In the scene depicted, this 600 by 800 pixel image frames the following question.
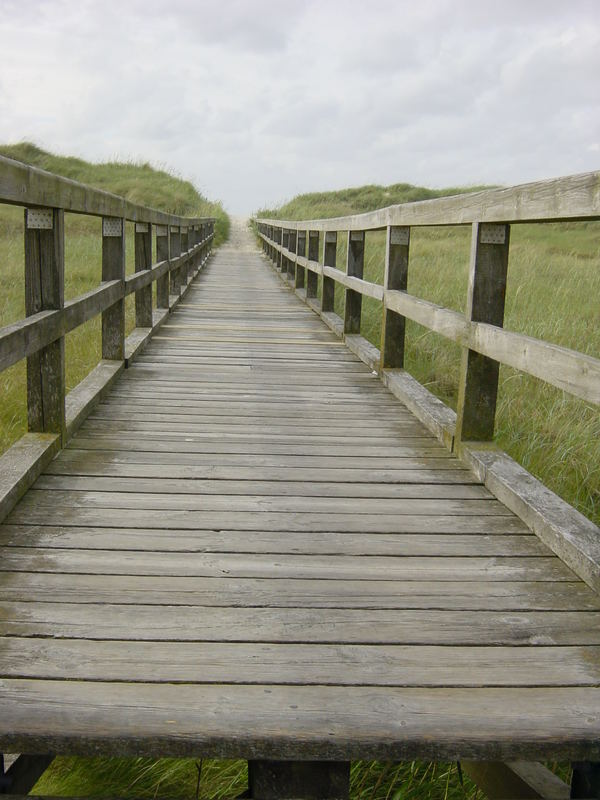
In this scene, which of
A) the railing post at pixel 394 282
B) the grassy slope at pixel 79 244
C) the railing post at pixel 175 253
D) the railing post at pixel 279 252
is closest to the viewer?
the railing post at pixel 394 282

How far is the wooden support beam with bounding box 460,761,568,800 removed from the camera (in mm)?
1886

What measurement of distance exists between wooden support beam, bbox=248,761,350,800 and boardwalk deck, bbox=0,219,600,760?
0.06 m

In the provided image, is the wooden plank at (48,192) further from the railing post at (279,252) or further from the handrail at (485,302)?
the railing post at (279,252)

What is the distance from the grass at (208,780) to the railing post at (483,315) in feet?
5.07

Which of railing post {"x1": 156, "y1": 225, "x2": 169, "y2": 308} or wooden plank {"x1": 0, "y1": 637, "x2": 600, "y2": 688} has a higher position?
railing post {"x1": 156, "y1": 225, "x2": 169, "y2": 308}

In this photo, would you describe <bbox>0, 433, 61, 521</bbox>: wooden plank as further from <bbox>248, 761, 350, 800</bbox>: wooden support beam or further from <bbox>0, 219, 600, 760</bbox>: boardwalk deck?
<bbox>248, 761, 350, 800</bbox>: wooden support beam

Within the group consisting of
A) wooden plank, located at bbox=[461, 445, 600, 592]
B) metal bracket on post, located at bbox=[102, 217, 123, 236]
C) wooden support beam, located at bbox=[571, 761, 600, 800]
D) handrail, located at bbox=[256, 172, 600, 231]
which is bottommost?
wooden support beam, located at bbox=[571, 761, 600, 800]

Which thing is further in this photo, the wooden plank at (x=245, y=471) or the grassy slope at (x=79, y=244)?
the grassy slope at (x=79, y=244)

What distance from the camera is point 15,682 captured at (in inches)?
68.0

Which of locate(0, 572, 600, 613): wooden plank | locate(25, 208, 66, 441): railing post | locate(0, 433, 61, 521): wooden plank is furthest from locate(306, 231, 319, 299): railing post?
locate(0, 572, 600, 613): wooden plank

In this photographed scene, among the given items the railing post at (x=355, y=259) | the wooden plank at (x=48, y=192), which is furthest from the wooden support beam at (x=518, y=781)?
the railing post at (x=355, y=259)

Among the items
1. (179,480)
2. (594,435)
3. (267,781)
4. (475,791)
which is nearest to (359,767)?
(475,791)

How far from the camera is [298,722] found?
161 centimetres

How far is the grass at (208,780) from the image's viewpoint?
6.95 feet
